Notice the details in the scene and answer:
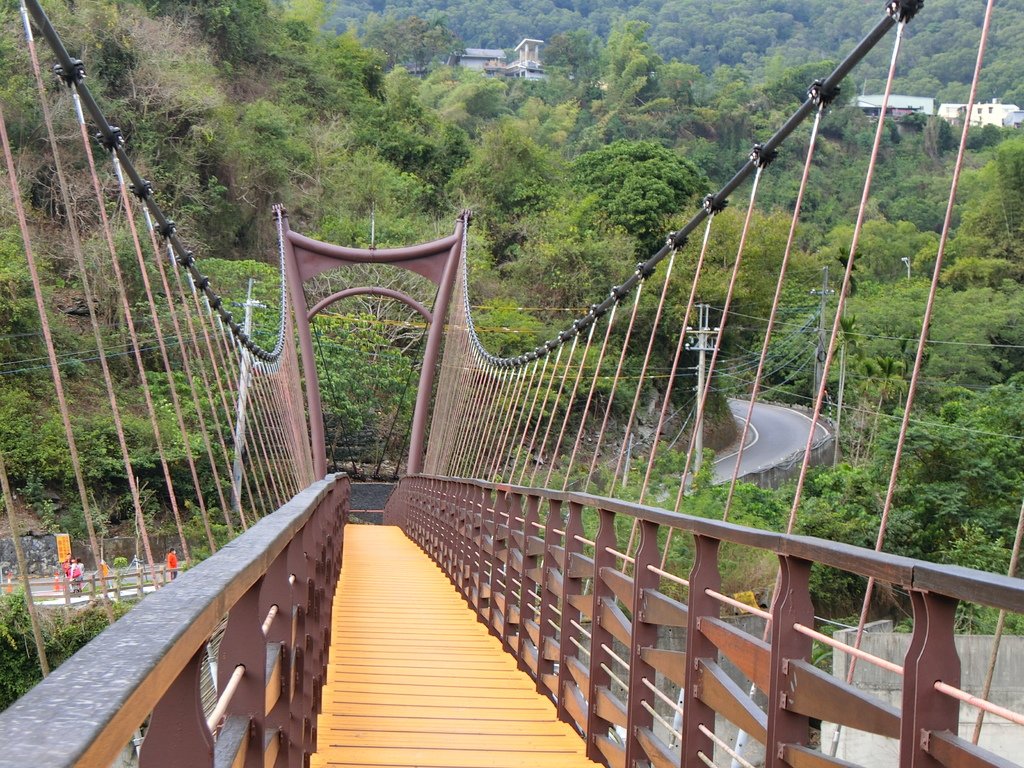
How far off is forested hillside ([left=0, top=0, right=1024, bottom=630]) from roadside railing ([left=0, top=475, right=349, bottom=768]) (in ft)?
39.5

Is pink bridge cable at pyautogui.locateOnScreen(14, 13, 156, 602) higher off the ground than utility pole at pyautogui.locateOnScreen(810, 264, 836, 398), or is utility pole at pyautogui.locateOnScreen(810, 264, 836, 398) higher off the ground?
utility pole at pyautogui.locateOnScreen(810, 264, 836, 398)

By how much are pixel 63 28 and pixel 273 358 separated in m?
16.2

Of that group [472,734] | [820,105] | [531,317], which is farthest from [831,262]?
[472,734]

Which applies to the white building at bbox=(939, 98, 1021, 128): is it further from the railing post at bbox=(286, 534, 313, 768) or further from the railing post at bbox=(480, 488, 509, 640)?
the railing post at bbox=(286, 534, 313, 768)

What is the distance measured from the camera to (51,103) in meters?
25.4

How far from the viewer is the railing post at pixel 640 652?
2936mm

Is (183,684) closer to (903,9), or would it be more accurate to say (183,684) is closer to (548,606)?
(548,606)

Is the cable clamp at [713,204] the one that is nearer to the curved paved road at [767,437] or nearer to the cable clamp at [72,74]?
the cable clamp at [72,74]

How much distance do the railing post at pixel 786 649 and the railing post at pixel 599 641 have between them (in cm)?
152

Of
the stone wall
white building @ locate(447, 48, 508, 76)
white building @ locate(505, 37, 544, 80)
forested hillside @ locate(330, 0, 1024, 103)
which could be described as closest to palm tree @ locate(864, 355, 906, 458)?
the stone wall

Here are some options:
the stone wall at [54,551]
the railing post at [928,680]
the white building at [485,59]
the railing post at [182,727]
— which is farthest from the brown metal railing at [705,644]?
the white building at [485,59]

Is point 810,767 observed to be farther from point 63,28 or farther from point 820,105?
point 63,28

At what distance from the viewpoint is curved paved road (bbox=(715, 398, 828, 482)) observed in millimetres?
30472

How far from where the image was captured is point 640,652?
2945 mm
